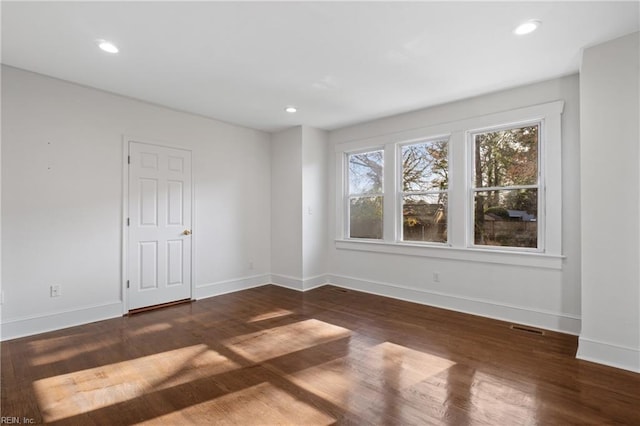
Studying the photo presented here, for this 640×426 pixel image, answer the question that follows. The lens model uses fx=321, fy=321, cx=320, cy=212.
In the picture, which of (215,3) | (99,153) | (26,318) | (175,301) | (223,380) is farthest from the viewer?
(175,301)

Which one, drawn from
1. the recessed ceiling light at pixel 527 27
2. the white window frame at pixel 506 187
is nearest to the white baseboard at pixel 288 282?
the white window frame at pixel 506 187

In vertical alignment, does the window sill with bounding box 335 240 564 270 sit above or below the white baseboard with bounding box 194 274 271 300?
above

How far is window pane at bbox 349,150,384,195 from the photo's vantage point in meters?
5.12

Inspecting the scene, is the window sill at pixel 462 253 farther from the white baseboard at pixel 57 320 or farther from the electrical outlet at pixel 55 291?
the electrical outlet at pixel 55 291

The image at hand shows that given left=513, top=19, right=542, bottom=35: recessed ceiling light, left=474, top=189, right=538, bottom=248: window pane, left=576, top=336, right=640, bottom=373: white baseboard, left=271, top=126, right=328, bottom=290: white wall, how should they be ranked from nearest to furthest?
1. left=513, top=19, right=542, bottom=35: recessed ceiling light
2. left=576, top=336, right=640, bottom=373: white baseboard
3. left=474, top=189, right=538, bottom=248: window pane
4. left=271, top=126, right=328, bottom=290: white wall

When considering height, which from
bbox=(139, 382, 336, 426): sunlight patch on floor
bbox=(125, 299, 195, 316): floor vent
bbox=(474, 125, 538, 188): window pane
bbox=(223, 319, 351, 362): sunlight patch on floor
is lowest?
bbox=(139, 382, 336, 426): sunlight patch on floor

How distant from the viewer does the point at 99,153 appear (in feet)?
12.3

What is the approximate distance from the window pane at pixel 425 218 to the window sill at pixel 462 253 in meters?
0.18

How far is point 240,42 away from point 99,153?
2.30 m

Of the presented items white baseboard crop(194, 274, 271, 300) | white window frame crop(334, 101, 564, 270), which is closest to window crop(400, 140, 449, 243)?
white window frame crop(334, 101, 564, 270)

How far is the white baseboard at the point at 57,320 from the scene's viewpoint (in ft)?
10.3

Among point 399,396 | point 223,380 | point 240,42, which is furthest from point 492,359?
point 240,42

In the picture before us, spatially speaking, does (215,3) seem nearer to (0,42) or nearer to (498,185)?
(0,42)

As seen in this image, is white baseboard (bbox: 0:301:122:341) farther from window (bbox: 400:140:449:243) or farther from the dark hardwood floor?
window (bbox: 400:140:449:243)
